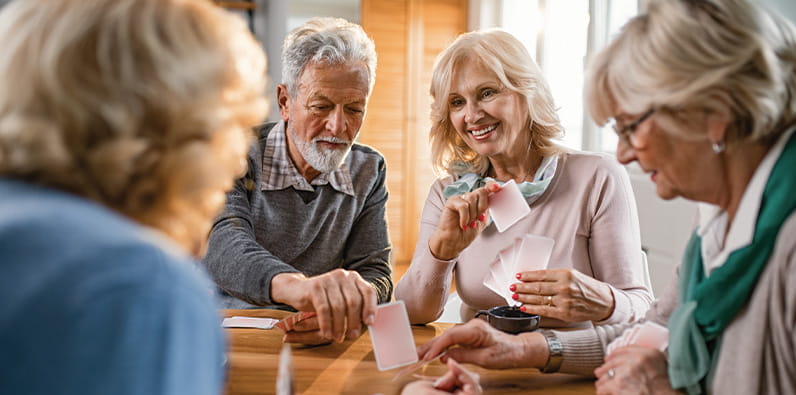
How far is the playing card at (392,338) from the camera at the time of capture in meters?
1.37

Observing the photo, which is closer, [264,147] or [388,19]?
[264,147]

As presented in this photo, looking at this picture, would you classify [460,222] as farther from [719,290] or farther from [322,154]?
[719,290]

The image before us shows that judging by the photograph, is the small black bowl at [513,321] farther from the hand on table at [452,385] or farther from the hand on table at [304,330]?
the hand on table at [304,330]

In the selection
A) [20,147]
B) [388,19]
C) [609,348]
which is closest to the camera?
[20,147]

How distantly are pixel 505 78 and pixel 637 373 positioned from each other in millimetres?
1141

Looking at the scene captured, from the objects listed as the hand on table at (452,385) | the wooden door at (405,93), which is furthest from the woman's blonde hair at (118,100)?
the wooden door at (405,93)

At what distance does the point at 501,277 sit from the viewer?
6.05ft

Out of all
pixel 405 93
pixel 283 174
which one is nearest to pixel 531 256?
pixel 283 174

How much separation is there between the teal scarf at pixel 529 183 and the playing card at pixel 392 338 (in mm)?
778

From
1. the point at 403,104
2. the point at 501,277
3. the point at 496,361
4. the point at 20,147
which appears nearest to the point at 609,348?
the point at 496,361

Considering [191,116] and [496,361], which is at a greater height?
[191,116]

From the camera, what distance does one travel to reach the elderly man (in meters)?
→ 2.14

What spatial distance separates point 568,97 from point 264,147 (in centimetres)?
333

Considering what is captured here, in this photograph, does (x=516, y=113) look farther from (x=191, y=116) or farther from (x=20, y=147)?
(x=20, y=147)
